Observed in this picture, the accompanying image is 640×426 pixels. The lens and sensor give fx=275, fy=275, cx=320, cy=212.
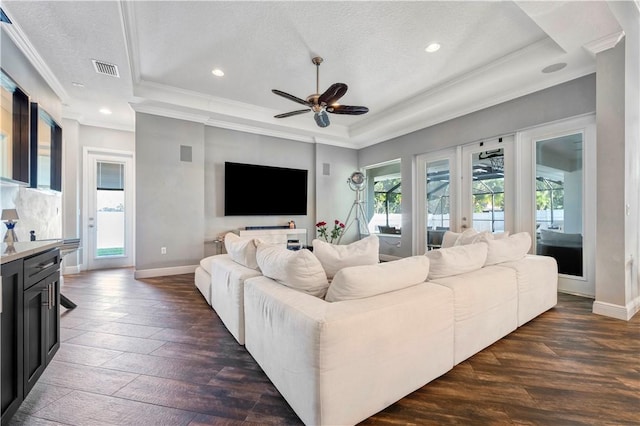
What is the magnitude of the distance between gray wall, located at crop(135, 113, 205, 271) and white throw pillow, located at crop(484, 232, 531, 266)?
4451mm

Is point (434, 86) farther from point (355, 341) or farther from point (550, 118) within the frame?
point (355, 341)

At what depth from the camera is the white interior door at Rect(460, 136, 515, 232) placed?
4199 mm

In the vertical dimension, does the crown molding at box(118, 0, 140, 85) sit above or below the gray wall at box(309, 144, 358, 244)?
above

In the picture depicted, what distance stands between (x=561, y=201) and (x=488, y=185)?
3.17ft

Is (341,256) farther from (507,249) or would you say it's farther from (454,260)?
(507,249)

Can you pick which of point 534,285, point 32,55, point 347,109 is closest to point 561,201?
point 534,285

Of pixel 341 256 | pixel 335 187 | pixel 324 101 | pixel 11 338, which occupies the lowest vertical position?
pixel 11 338

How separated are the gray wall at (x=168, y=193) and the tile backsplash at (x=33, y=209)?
969mm

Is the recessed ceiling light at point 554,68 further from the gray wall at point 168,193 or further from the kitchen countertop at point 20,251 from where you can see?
the gray wall at point 168,193

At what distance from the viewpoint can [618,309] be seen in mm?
2756

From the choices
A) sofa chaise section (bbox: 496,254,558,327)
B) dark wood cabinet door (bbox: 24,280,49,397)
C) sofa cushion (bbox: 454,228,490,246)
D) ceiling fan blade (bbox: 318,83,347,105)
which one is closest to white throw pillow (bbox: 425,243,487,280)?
sofa chaise section (bbox: 496,254,558,327)

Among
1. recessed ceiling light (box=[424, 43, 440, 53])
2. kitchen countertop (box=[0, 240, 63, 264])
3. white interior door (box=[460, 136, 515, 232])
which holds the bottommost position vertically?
kitchen countertop (box=[0, 240, 63, 264])

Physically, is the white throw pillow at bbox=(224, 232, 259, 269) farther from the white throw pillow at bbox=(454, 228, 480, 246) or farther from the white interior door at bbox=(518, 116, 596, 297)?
the white interior door at bbox=(518, 116, 596, 297)

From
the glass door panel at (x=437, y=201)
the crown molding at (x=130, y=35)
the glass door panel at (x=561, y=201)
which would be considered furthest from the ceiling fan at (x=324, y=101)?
the glass door panel at (x=561, y=201)
